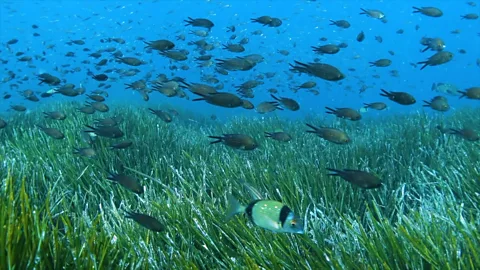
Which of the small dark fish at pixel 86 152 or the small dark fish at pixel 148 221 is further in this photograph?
the small dark fish at pixel 86 152

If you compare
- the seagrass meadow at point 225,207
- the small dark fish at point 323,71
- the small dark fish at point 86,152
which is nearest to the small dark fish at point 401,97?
the seagrass meadow at point 225,207

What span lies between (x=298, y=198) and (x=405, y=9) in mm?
143914

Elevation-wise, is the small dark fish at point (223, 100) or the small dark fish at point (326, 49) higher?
the small dark fish at point (223, 100)

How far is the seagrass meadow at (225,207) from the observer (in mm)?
2789

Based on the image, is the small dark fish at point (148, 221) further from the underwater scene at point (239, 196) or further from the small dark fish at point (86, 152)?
the small dark fish at point (86, 152)

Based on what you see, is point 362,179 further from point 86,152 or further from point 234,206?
point 86,152

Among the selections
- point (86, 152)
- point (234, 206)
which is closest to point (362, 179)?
point (234, 206)

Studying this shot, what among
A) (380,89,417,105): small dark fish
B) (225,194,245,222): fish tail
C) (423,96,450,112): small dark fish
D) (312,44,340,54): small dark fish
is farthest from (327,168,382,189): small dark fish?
(423,96,450,112): small dark fish

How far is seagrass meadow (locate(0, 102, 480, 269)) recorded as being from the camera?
2.79 m

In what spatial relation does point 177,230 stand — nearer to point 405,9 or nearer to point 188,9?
point 188,9

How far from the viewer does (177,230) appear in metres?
3.90

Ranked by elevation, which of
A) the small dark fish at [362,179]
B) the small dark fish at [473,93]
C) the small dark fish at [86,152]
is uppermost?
the small dark fish at [362,179]

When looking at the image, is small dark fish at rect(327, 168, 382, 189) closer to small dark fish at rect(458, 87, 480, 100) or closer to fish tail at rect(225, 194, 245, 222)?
fish tail at rect(225, 194, 245, 222)

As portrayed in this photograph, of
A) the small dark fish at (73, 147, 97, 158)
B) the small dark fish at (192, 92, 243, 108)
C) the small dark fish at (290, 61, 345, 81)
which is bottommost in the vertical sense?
the small dark fish at (73, 147, 97, 158)
